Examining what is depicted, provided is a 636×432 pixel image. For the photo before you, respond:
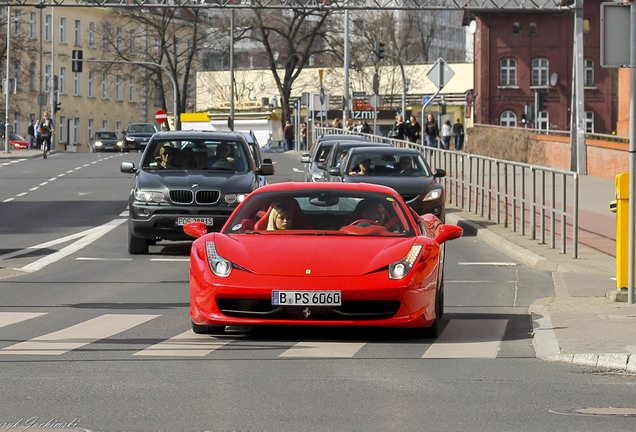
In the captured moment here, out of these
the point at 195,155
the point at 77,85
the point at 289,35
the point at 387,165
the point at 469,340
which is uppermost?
the point at 289,35

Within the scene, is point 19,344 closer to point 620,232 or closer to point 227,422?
point 227,422

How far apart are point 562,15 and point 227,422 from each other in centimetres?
8115

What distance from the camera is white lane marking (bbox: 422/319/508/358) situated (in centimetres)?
1012

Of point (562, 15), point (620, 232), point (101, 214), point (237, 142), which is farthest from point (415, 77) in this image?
point (620, 232)

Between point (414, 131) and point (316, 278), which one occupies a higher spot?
point (414, 131)

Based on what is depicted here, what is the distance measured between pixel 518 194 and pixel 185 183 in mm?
6850

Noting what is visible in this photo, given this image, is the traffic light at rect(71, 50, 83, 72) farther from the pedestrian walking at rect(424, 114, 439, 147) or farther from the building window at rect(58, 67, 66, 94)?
the building window at rect(58, 67, 66, 94)

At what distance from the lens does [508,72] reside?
285 ft

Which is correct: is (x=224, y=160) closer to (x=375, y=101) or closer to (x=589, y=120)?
(x=375, y=101)

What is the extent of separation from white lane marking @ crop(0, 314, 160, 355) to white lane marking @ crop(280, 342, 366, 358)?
158cm

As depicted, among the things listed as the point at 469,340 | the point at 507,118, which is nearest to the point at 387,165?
the point at 469,340

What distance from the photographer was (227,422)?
22.9 feet

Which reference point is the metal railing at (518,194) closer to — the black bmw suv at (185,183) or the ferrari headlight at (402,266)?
the black bmw suv at (185,183)

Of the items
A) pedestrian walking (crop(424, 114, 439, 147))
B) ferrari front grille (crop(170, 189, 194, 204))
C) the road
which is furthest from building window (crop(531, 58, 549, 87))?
the road
